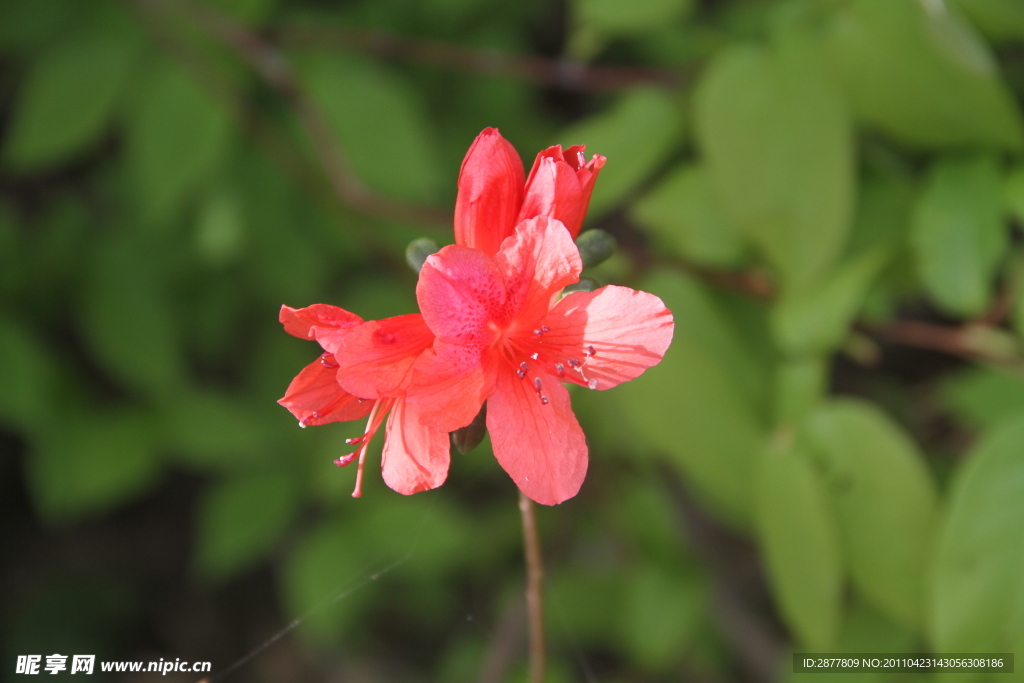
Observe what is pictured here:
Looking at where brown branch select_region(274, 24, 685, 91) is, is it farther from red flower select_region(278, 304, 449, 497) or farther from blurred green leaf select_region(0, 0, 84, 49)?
red flower select_region(278, 304, 449, 497)

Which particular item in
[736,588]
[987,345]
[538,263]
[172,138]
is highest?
[172,138]

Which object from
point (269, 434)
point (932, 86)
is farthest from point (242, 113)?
point (932, 86)

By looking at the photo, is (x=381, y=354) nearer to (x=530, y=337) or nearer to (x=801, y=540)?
(x=530, y=337)

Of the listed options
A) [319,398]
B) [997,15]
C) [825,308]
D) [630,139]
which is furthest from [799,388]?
[319,398]

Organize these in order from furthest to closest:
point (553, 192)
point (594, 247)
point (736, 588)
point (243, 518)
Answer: point (736, 588)
point (243, 518)
point (594, 247)
point (553, 192)

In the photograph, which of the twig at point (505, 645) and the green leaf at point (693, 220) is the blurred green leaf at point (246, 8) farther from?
the twig at point (505, 645)

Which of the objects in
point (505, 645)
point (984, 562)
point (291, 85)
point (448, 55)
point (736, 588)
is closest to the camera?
point (984, 562)
